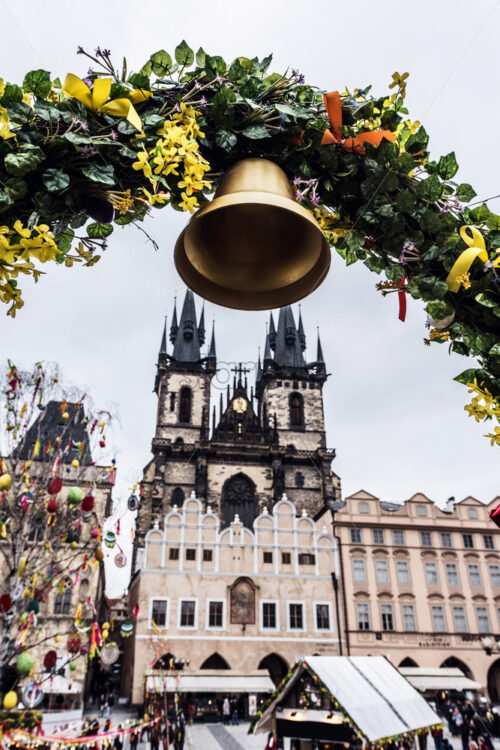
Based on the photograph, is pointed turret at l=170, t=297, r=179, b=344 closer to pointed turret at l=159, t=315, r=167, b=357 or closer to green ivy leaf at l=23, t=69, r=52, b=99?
pointed turret at l=159, t=315, r=167, b=357

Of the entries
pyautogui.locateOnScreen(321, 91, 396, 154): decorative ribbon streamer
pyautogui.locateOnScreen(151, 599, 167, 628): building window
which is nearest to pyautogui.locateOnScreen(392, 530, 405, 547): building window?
pyautogui.locateOnScreen(151, 599, 167, 628): building window

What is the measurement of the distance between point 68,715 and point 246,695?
24.0ft

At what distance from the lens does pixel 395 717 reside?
8469 millimetres

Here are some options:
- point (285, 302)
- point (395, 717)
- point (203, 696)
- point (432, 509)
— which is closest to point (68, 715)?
point (203, 696)

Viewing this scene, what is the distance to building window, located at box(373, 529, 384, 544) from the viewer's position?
26666mm

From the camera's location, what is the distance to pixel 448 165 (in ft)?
6.15

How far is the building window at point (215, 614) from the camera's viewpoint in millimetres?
23859

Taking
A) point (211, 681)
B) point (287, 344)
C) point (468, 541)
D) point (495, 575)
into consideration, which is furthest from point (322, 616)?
point (287, 344)

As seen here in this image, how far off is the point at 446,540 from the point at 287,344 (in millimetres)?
25052

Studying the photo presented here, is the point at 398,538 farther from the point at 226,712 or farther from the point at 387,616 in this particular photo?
the point at 226,712

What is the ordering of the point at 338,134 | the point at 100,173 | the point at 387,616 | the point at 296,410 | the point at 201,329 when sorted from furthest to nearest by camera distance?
the point at 201,329 < the point at 296,410 < the point at 387,616 < the point at 338,134 < the point at 100,173

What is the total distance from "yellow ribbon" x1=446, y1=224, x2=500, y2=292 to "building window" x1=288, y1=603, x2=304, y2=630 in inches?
1007

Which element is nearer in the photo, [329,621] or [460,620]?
[329,621]

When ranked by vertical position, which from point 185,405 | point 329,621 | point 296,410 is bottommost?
point 329,621
